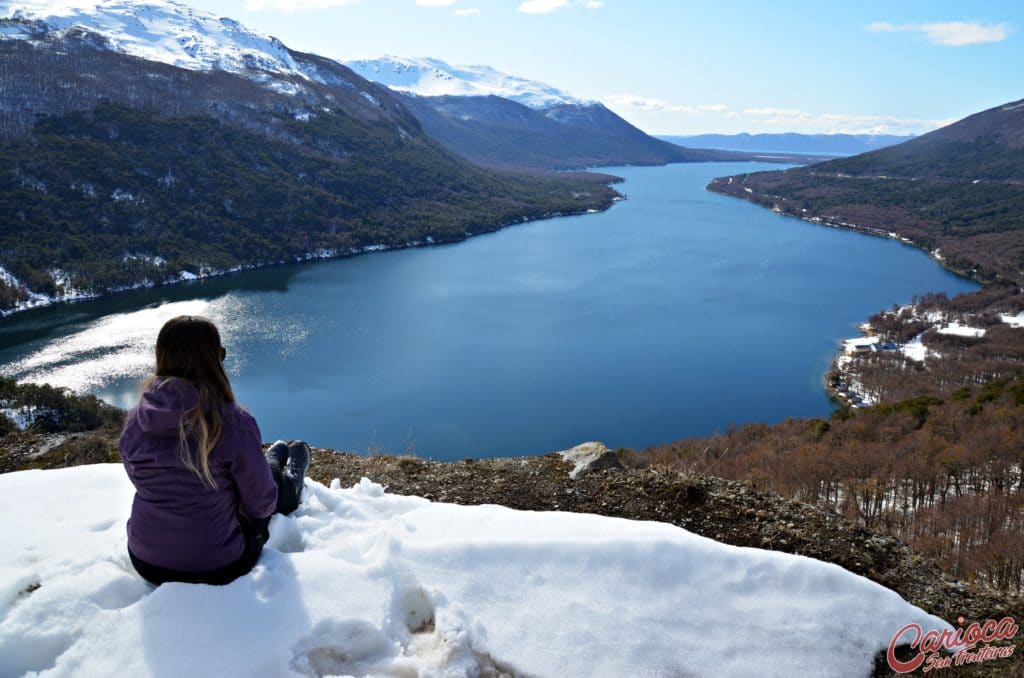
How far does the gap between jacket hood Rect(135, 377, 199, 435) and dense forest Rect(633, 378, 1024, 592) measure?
10.4 metres

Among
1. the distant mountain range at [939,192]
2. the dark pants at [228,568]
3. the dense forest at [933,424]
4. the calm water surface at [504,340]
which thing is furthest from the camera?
the distant mountain range at [939,192]

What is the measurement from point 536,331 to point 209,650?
45393mm

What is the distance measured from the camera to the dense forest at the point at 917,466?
47.1ft

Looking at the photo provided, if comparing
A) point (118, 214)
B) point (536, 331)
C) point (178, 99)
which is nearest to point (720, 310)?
point (536, 331)

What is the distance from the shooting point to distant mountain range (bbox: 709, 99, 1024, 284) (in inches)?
3716

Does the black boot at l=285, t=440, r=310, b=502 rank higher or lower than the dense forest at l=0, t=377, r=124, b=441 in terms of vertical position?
higher

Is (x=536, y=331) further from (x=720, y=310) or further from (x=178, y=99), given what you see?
(x=178, y=99)

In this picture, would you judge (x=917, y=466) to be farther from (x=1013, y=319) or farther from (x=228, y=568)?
(x=1013, y=319)

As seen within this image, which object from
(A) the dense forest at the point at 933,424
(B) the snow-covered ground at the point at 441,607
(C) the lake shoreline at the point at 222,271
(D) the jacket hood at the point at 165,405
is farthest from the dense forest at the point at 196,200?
(D) the jacket hood at the point at 165,405

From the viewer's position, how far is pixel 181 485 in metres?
2.81

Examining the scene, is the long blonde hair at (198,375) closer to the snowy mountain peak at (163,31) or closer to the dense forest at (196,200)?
the dense forest at (196,200)

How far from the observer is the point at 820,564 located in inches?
130

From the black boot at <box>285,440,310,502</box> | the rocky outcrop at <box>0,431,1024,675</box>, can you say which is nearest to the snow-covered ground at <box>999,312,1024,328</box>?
the rocky outcrop at <box>0,431,1024,675</box>

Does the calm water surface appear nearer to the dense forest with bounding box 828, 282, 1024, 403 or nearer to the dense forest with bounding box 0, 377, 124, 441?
the dense forest with bounding box 828, 282, 1024, 403
